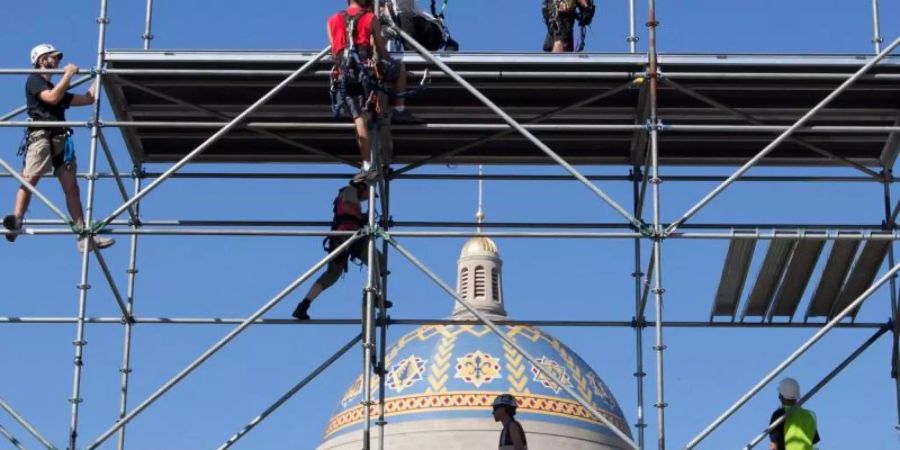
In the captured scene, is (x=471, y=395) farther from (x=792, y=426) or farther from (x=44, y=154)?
(x=792, y=426)

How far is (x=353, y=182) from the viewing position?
1930 cm

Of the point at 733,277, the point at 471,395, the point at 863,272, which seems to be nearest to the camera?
the point at 733,277

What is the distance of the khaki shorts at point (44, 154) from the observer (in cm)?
1962

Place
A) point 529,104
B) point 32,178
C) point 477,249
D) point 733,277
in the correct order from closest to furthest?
point 32,178, point 733,277, point 529,104, point 477,249

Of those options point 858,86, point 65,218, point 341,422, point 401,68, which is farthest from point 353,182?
point 341,422

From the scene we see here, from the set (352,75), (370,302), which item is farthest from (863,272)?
(352,75)

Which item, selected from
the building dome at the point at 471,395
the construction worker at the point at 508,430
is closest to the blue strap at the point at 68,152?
the construction worker at the point at 508,430

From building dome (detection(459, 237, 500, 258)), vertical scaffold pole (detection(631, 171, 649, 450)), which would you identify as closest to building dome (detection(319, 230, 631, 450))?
building dome (detection(459, 237, 500, 258))

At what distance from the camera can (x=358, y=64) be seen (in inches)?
749

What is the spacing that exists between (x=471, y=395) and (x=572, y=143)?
40.1 meters

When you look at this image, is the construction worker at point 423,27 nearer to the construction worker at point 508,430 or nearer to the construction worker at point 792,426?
the construction worker at point 508,430

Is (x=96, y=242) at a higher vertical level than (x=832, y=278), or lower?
lower

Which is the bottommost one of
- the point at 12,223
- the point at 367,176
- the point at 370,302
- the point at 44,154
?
the point at 370,302

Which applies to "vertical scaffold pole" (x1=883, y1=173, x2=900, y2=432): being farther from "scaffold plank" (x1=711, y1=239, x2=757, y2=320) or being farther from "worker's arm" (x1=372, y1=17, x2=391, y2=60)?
"worker's arm" (x1=372, y1=17, x2=391, y2=60)
